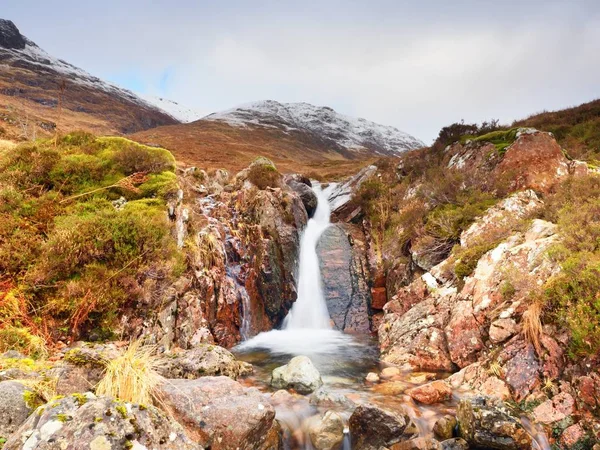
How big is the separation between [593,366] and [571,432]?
1.14 metres

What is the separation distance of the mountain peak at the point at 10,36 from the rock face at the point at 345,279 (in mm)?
135118

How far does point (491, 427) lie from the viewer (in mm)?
5348

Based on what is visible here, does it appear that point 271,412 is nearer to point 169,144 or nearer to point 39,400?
point 39,400

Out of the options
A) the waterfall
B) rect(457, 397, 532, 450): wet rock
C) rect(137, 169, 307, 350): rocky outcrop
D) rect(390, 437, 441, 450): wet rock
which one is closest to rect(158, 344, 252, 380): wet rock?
rect(137, 169, 307, 350): rocky outcrop

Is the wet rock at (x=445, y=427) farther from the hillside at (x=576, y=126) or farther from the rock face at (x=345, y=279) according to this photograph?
the hillside at (x=576, y=126)

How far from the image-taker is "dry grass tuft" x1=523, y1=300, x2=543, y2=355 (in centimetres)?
655

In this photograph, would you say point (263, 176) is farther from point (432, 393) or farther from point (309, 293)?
point (432, 393)

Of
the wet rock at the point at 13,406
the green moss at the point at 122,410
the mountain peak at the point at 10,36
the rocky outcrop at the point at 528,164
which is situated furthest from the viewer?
the mountain peak at the point at 10,36

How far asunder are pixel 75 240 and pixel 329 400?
6589 millimetres

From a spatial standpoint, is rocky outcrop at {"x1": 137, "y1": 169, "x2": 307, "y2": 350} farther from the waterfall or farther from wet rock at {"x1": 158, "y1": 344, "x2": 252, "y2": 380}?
wet rock at {"x1": 158, "y1": 344, "x2": 252, "y2": 380}

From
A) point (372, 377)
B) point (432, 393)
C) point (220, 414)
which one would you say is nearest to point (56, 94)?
point (372, 377)

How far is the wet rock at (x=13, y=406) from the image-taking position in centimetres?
318

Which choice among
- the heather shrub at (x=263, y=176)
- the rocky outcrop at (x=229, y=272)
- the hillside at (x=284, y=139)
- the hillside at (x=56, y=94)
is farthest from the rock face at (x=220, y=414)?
the hillside at (x=56, y=94)

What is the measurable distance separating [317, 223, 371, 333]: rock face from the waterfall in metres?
0.31
